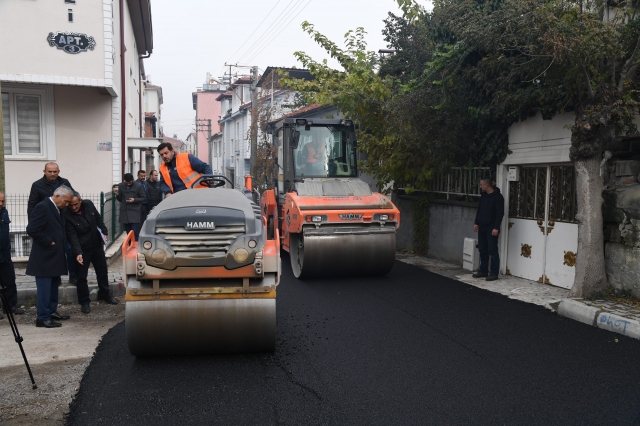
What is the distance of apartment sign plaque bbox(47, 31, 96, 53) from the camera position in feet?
38.4

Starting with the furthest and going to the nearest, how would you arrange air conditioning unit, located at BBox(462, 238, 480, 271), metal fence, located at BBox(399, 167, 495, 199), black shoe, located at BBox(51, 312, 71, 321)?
metal fence, located at BBox(399, 167, 495, 199) < air conditioning unit, located at BBox(462, 238, 480, 271) < black shoe, located at BBox(51, 312, 71, 321)

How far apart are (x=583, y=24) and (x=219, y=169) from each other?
4987 centimetres

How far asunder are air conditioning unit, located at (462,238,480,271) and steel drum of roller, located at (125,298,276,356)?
19.2 ft

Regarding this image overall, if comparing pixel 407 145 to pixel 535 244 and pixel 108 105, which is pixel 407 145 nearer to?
pixel 535 244

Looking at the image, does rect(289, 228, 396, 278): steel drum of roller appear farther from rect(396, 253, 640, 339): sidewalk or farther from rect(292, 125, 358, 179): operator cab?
rect(292, 125, 358, 179): operator cab

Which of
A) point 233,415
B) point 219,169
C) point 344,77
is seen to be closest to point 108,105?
point 344,77

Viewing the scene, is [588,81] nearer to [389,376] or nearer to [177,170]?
[389,376]

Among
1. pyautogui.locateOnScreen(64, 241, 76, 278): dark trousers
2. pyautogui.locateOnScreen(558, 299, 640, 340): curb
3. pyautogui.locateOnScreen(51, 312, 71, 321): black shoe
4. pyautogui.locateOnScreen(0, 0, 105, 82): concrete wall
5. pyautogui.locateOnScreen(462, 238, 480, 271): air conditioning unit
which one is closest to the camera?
pyautogui.locateOnScreen(558, 299, 640, 340): curb

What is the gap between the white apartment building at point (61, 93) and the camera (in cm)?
1152

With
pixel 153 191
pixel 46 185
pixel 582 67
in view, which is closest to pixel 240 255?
pixel 46 185

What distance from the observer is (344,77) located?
13266 mm

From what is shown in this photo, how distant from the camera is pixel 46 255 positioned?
6.60m

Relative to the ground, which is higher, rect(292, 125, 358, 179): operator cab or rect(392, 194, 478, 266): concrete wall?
rect(292, 125, 358, 179): operator cab

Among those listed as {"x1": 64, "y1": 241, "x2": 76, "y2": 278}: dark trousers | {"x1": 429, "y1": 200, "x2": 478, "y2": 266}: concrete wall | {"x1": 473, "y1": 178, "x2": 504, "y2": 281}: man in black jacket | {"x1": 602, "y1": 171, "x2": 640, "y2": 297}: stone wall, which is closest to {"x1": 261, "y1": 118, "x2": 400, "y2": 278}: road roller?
{"x1": 473, "y1": 178, "x2": 504, "y2": 281}: man in black jacket
